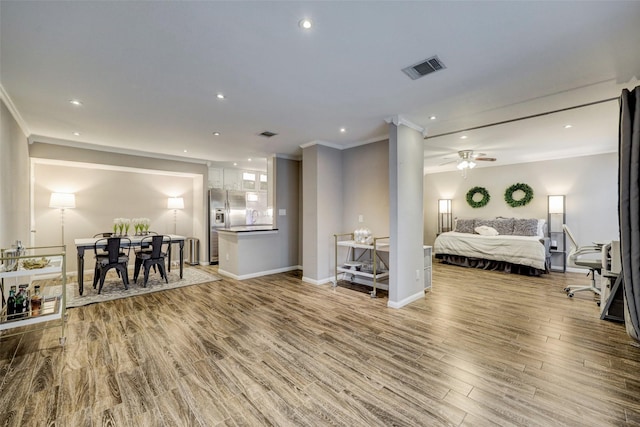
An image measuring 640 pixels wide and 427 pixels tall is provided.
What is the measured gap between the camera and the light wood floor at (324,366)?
5.73ft

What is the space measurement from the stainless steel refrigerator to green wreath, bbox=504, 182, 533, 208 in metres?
6.83

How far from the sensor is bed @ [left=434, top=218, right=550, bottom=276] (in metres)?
5.57

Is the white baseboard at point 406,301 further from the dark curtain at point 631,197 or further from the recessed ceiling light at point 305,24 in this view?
the recessed ceiling light at point 305,24

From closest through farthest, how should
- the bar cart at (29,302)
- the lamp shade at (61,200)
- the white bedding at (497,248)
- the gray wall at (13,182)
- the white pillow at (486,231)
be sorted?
1. the bar cart at (29,302)
2. the gray wall at (13,182)
3. the lamp shade at (61,200)
4. the white bedding at (497,248)
5. the white pillow at (486,231)

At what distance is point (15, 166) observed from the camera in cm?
357

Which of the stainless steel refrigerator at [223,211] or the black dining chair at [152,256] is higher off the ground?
the stainless steel refrigerator at [223,211]

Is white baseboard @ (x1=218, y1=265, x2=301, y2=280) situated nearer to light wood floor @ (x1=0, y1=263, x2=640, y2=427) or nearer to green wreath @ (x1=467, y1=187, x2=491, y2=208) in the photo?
light wood floor @ (x1=0, y1=263, x2=640, y2=427)

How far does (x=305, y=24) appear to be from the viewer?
72.9 inches

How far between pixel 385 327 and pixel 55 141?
605 centimetres

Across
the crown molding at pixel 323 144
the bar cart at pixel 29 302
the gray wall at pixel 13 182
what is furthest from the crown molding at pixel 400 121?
the gray wall at pixel 13 182

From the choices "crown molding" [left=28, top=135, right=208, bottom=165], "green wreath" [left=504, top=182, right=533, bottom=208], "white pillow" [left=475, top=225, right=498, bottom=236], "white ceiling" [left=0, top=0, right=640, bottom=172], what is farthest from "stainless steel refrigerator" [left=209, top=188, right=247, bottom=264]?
"green wreath" [left=504, top=182, right=533, bottom=208]

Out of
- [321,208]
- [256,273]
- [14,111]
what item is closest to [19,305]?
[14,111]

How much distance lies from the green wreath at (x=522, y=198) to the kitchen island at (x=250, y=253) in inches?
229

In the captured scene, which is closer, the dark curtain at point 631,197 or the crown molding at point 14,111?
the dark curtain at point 631,197
